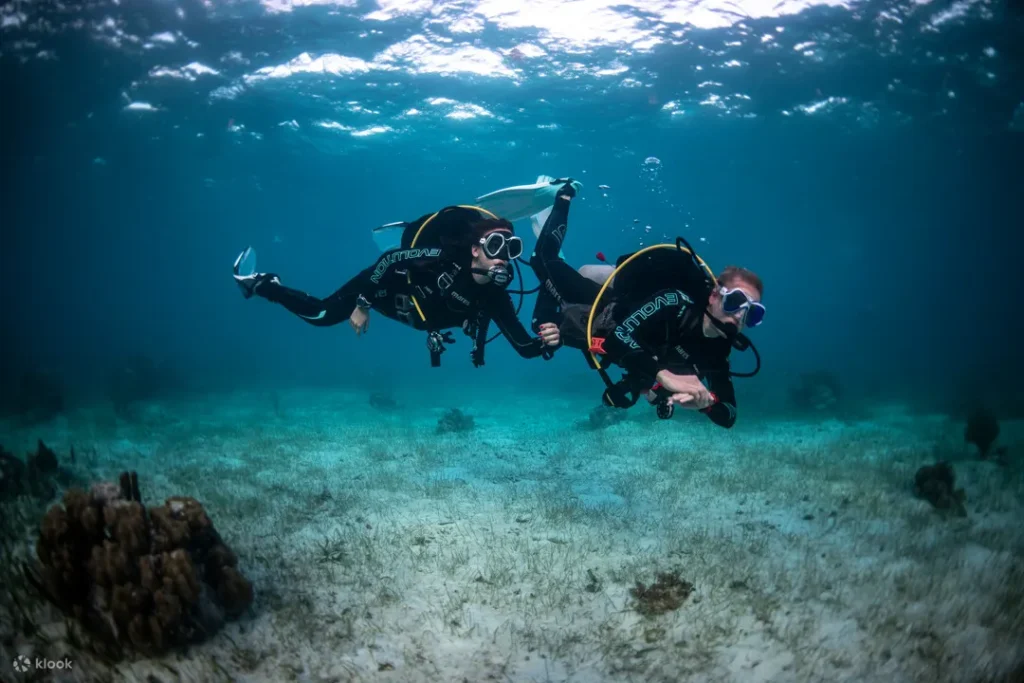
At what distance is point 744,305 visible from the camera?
483 cm

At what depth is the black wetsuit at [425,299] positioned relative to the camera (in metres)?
7.01

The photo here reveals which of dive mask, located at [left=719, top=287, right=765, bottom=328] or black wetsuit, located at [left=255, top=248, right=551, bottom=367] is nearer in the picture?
dive mask, located at [left=719, top=287, right=765, bottom=328]

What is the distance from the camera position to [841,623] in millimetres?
4500

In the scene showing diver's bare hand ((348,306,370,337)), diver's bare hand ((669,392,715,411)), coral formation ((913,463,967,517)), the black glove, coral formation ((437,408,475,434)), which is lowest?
coral formation ((437,408,475,434))

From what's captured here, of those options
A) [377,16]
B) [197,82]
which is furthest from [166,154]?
[377,16]

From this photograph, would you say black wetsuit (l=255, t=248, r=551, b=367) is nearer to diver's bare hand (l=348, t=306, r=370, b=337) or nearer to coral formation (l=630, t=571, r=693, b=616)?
diver's bare hand (l=348, t=306, r=370, b=337)

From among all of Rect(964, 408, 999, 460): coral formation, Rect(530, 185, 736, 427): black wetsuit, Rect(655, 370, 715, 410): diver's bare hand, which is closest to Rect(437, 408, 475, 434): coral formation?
Rect(530, 185, 736, 427): black wetsuit

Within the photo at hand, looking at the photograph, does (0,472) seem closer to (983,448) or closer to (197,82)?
(983,448)

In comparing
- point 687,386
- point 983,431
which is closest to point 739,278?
point 687,386

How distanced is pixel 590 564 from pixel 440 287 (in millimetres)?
4129

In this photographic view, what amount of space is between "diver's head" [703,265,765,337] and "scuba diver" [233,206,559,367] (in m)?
2.12

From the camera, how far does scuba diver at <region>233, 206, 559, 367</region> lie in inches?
268

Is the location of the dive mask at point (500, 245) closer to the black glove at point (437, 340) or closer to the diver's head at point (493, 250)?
the diver's head at point (493, 250)

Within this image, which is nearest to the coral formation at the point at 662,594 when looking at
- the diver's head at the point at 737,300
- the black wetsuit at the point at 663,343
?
the black wetsuit at the point at 663,343
